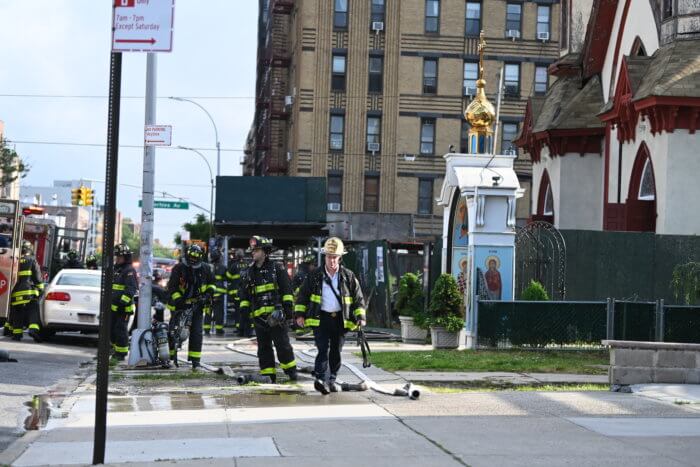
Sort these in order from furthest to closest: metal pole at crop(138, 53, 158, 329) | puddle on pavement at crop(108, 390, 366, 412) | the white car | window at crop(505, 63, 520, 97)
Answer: window at crop(505, 63, 520, 97), the white car, metal pole at crop(138, 53, 158, 329), puddle on pavement at crop(108, 390, 366, 412)

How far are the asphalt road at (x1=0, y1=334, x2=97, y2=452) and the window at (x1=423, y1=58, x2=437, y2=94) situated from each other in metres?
35.9

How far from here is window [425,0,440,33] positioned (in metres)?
58.1

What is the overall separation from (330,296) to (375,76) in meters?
45.6

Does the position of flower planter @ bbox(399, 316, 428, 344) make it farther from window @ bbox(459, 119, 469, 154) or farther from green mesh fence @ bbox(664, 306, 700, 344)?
window @ bbox(459, 119, 469, 154)

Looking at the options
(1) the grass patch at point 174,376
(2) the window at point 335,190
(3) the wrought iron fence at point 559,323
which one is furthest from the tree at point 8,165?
(1) the grass patch at point 174,376

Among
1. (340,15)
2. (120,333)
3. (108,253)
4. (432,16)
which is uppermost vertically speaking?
(432,16)

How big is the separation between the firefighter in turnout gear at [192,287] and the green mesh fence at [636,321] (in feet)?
23.3

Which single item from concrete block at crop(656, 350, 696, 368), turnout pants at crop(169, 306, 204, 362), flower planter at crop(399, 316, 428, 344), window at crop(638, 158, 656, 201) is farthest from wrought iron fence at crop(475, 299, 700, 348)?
window at crop(638, 158, 656, 201)

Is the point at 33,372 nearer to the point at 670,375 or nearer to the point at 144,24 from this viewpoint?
the point at 670,375

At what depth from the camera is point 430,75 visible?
58.5m

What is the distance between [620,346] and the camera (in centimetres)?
1359

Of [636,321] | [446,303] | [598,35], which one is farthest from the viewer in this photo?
[598,35]

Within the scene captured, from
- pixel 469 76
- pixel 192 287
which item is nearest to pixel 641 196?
pixel 192 287

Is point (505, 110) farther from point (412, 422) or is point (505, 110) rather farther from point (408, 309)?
point (412, 422)
